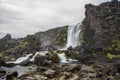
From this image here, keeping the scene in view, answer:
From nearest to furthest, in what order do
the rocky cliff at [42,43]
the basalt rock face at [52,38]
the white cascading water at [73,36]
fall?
1. the white cascading water at [73,36]
2. the basalt rock face at [52,38]
3. the rocky cliff at [42,43]

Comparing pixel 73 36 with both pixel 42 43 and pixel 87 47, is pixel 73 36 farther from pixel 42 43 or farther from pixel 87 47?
pixel 42 43

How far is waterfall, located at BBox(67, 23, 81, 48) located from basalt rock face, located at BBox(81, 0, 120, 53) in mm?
6698

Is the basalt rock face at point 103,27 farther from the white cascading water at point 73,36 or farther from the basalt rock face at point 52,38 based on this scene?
the basalt rock face at point 52,38

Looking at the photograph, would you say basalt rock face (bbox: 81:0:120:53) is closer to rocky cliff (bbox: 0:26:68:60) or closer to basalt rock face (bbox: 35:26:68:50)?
basalt rock face (bbox: 35:26:68:50)

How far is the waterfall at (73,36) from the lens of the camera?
156m

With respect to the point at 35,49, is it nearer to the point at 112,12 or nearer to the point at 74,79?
the point at 112,12

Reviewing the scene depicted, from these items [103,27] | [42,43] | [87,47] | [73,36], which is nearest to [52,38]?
[42,43]

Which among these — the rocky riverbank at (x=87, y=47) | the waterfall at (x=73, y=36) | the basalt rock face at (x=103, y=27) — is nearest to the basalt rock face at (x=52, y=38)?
the rocky riverbank at (x=87, y=47)

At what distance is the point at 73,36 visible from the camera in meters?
162

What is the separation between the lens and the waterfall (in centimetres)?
15579

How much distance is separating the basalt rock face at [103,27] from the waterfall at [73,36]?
670cm

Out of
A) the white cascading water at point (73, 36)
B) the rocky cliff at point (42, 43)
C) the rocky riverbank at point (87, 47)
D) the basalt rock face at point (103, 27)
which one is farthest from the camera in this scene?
the rocky cliff at point (42, 43)

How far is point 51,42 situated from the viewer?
178 m

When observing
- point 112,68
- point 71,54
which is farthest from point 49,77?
point 71,54
